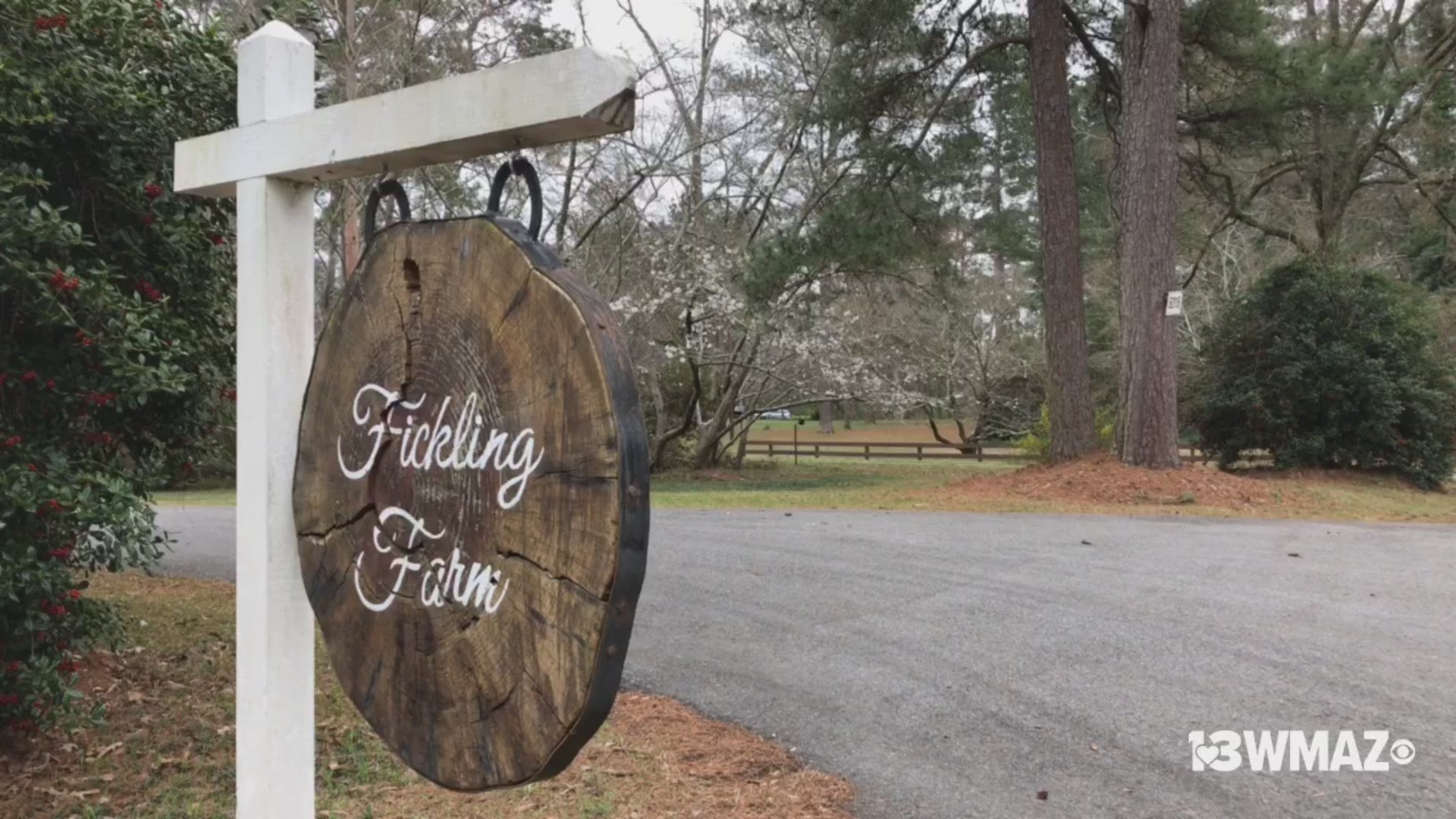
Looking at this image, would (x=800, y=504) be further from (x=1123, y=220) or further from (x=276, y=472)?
(x=276, y=472)

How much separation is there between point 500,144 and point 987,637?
4.39 m

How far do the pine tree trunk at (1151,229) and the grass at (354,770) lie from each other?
356 inches

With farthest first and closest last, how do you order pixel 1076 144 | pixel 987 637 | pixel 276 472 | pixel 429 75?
1. pixel 1076 144
2. pixel 429 75
3. pixel 987 637
4. pixel 276 472

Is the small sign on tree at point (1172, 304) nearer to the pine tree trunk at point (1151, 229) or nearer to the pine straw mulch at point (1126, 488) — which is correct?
the pine tree trunk at point (1151, 229)

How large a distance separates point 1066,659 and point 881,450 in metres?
26.8

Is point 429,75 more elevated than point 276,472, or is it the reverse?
point 429,75

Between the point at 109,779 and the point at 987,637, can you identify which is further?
the point at 987,637

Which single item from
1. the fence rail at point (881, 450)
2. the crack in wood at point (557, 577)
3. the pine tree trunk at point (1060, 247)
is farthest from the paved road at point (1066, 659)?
the fence rail at point (881, 450)

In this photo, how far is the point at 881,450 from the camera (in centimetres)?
3142

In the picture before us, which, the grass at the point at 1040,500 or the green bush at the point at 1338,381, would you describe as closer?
the grass at the point at 1040,500

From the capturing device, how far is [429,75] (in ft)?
46.4

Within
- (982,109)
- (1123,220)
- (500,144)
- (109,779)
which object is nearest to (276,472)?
(500,144)

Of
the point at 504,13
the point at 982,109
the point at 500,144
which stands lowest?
the point at 500,144

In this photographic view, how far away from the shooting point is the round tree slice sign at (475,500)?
131cm
